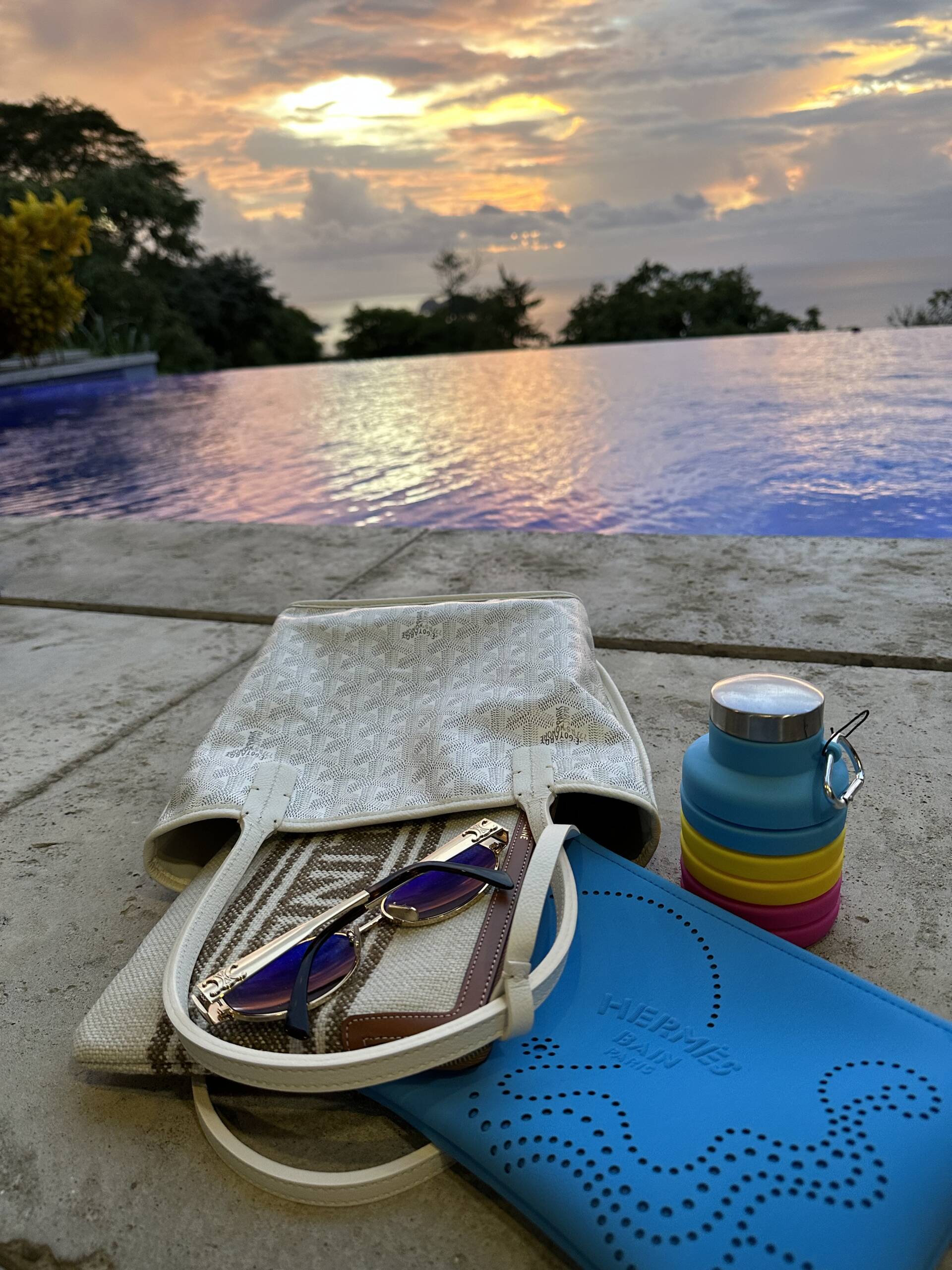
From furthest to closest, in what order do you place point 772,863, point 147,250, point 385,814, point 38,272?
1. point 147,250
2. point 38,272
3. point 385,814
4. point 772,863

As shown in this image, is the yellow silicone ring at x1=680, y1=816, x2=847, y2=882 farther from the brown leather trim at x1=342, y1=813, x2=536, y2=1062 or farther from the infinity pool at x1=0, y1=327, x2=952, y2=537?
the infinity pool at x1=0, y1=327, x2=952, y2=537

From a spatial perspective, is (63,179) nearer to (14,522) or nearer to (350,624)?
(14,522)

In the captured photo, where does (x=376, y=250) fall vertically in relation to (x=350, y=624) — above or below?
above

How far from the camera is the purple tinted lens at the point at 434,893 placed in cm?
79

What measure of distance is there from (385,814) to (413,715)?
0.17m

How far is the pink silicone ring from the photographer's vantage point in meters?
0.85

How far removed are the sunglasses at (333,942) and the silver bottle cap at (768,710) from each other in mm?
256

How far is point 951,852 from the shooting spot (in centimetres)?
102

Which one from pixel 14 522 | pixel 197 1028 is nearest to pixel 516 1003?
pixel 197 1028

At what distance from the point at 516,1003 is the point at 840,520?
4.18 m

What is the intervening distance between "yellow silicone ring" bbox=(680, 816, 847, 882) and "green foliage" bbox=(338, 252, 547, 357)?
18.9 meters

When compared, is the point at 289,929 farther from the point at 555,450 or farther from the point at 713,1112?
the point at 555,450

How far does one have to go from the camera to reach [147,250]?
17.6 m

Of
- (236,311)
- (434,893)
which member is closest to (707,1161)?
(434,893)
